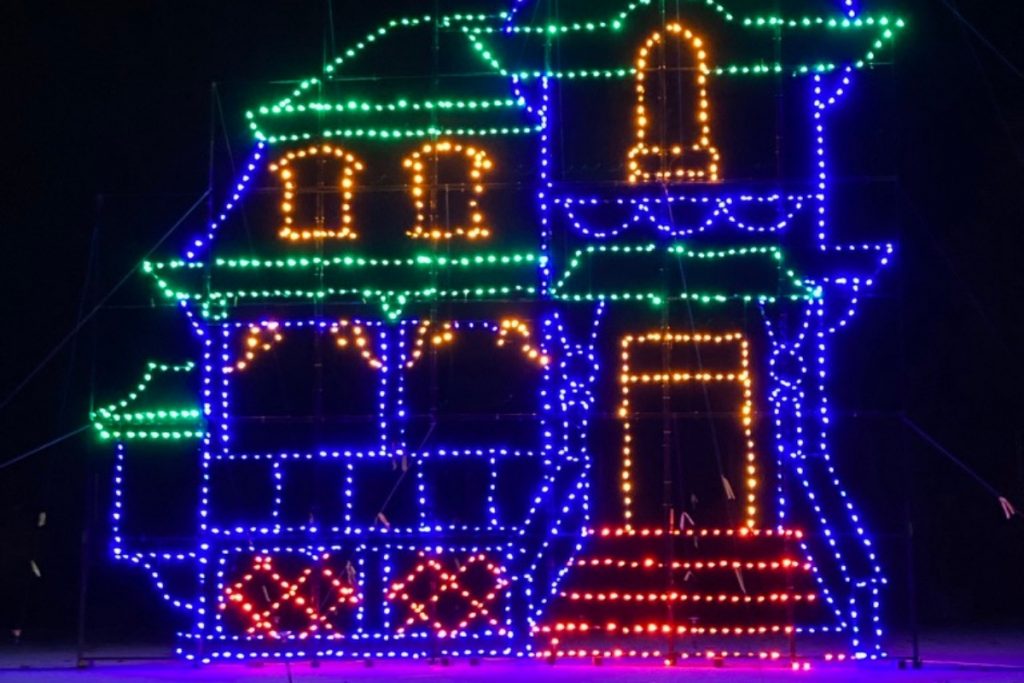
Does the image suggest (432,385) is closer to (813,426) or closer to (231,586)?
(231,586)

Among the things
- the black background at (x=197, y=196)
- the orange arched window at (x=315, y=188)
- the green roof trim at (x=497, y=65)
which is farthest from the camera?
the black background at (x=197, y=196)

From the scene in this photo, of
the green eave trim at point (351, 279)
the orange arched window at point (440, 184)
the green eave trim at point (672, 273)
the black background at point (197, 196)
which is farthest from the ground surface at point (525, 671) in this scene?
the orange arched window at point (440, 184)

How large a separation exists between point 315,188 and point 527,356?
1560 millimetres

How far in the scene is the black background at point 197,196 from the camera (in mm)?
7781

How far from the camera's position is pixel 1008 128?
7867 mm

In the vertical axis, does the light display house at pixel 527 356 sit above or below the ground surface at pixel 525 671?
above

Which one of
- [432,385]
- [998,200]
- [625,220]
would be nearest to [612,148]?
[625,220]

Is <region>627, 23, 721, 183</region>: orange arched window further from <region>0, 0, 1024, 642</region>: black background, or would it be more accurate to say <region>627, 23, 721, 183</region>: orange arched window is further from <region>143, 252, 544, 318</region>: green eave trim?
<region>0, 0, 1024, 642</region>: black background

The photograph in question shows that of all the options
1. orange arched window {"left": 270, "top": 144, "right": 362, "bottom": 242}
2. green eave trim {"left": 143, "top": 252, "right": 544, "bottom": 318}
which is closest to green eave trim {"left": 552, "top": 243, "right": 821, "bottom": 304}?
green eave trim {"left": 143, "top": 252, "right": 544, "bottom": 318}

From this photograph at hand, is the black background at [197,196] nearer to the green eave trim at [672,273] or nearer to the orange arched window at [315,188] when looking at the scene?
the orange arched window at [315,188]

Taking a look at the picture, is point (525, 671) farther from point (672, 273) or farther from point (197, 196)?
point (197, 196)

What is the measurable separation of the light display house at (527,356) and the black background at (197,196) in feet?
1.31

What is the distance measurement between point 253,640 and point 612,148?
11.5 ft

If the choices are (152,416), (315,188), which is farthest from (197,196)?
(152,416)
